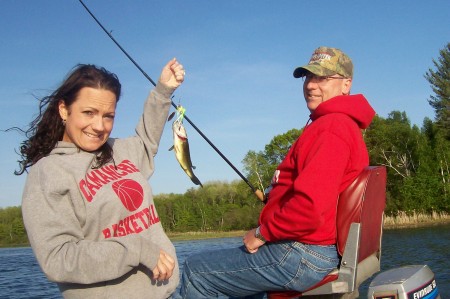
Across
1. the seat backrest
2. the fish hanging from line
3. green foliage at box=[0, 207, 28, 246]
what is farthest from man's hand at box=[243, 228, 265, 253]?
green foliage at box=[0, 207, 28, 246]

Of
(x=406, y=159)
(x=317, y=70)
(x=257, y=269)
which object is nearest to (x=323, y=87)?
(x=317, y=70)

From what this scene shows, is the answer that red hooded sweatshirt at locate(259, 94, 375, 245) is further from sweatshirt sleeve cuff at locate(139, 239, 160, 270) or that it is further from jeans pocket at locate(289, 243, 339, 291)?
sweatshirt sleeve cuff at locate(139, 239, 160, 270)

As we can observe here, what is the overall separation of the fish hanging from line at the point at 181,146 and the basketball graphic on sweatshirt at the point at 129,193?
1586 mm

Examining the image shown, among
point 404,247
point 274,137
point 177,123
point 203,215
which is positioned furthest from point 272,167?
point 177,123

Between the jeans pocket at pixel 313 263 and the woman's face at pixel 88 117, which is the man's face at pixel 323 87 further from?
the woman's face at pixel 88 117

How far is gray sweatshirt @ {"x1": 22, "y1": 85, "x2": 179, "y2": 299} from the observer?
7.52 ft

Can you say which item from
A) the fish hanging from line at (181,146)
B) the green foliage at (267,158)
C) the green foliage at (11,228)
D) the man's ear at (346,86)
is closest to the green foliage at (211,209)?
the green foliage at (267,158)

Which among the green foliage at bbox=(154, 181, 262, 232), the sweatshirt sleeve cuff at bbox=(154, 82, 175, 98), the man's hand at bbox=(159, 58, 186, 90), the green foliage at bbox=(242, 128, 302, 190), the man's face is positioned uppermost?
the green foliage at bbox=(242, 128, 302, 190)

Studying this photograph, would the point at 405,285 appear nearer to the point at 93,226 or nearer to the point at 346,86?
the point at 346,86

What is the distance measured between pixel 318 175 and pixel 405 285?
870mm

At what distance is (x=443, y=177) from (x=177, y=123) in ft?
173

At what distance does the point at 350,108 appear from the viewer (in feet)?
9.70

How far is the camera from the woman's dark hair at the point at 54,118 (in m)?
2.65

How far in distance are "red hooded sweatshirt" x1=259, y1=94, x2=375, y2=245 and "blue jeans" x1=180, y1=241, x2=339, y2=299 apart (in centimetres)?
8
